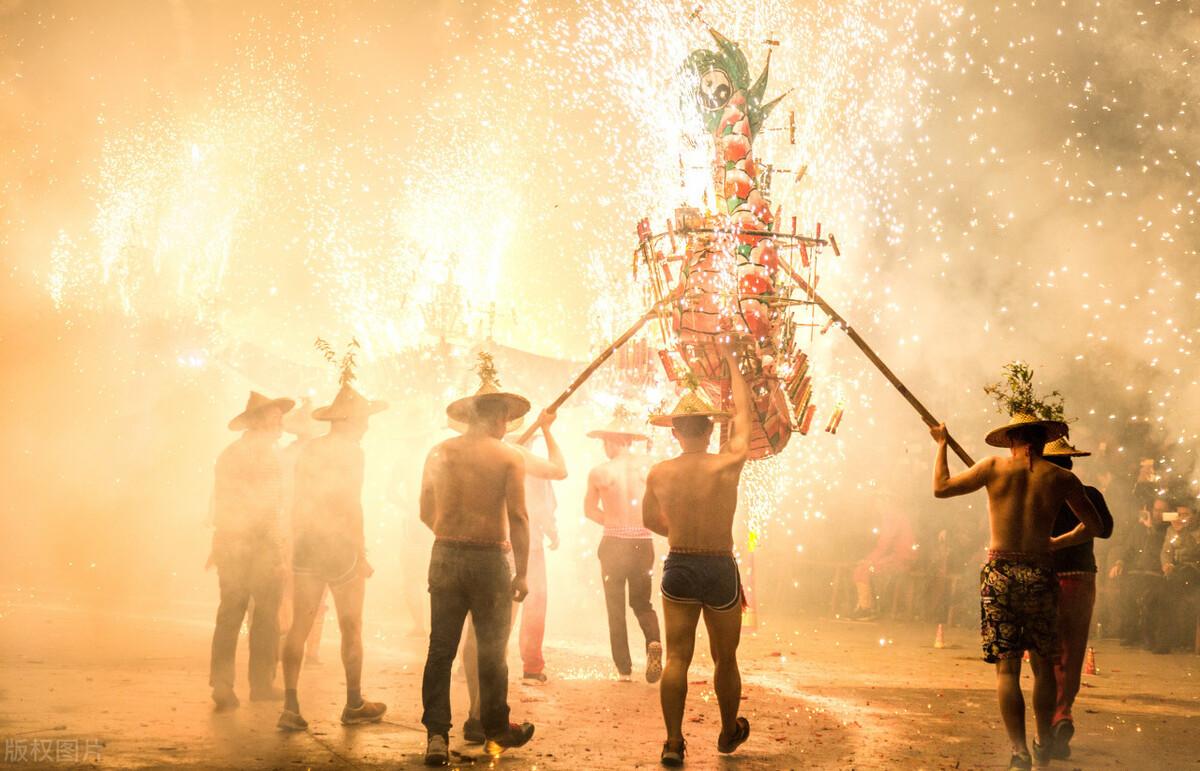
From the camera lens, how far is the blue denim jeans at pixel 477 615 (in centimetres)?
501

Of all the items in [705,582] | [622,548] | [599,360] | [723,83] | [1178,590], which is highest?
[723,83]

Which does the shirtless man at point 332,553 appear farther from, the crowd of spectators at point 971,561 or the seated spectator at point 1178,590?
the crowd of spectators at point 971,561

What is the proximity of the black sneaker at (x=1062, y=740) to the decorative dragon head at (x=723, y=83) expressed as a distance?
→ 531cm

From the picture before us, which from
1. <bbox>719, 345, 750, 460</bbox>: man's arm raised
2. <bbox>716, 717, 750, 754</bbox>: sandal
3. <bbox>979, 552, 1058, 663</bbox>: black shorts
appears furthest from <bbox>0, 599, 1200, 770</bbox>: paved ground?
<bbox>719, 345, 750, 460</bbox>: man's arm raised

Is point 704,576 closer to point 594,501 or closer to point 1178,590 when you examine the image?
point 594,501

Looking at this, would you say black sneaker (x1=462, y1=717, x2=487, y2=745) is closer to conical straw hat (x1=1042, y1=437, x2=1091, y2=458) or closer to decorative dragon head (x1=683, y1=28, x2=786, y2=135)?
conical straw hat (x1=1042, y1=437, x2=1091, y2=458)

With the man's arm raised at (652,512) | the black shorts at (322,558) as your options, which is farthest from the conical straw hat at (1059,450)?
the black shorts at (322,558)

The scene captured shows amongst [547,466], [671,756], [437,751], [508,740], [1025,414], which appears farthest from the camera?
[547,466]

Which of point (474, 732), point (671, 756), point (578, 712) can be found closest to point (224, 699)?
point (474, 732)

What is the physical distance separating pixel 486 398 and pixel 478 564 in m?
1.02

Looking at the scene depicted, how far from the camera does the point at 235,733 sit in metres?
5.32

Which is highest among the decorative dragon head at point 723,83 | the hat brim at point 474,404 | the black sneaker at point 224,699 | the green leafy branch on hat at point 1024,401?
the decorative dragon head at point 723,83

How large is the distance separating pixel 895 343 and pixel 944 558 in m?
4.25

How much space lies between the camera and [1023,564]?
518 cm
